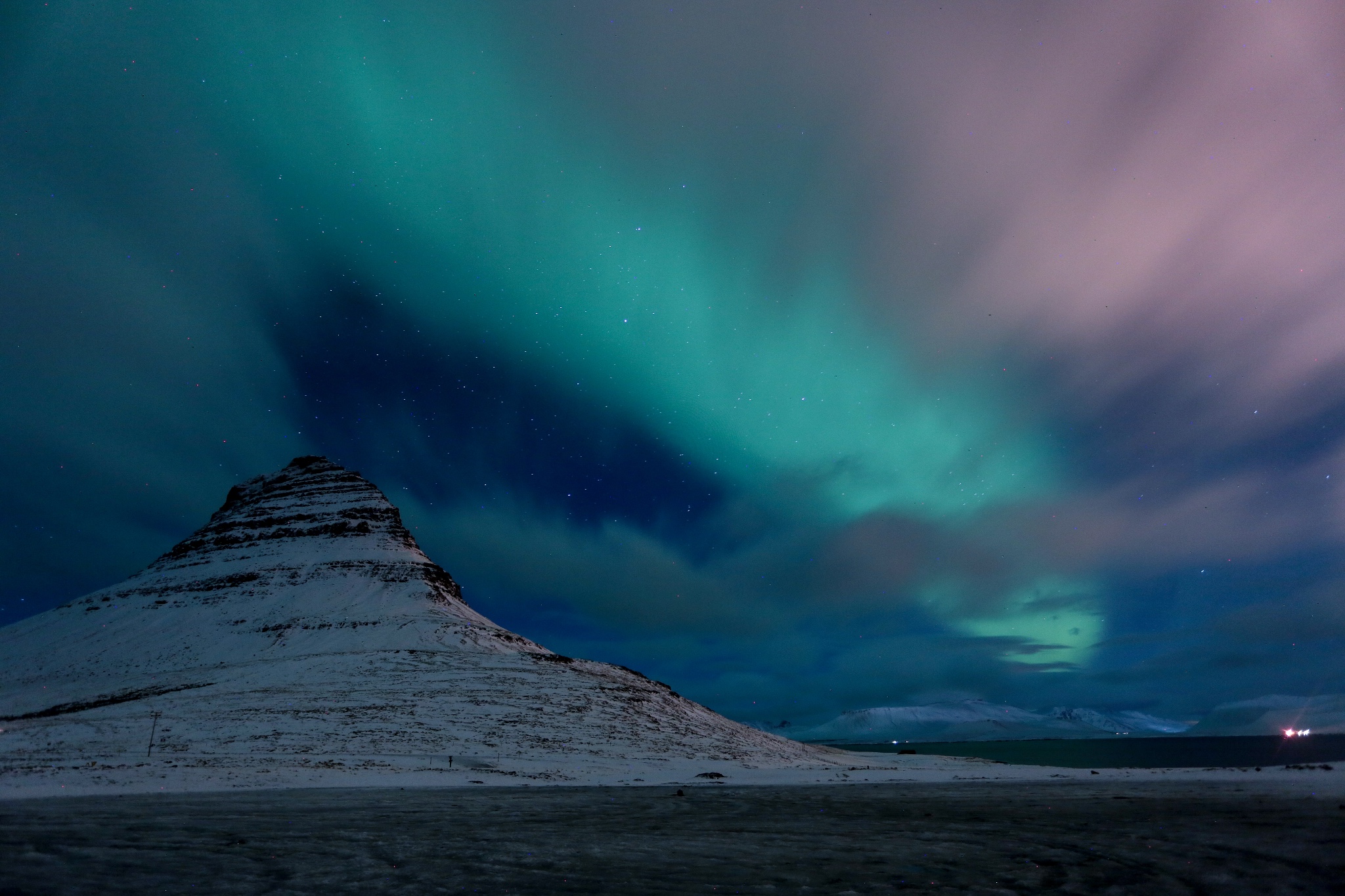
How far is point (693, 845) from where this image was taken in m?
14.4

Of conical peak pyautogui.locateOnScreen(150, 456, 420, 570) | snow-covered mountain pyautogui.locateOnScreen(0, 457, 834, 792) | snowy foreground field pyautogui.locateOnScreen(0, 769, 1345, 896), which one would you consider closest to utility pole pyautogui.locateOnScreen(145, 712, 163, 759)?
snow-covered mountain pyautogui.locateOnScreen(0, 457, 834, 792)

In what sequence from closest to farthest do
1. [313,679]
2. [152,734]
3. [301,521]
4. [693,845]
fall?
[693,845], [152,734], [313,679], [301,521]

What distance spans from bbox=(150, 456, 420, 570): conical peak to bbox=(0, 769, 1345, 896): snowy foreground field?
453ft

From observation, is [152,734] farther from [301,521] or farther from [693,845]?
[301,521]

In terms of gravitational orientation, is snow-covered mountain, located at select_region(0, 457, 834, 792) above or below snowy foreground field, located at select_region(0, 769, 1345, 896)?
above

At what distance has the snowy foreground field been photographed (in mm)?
9602

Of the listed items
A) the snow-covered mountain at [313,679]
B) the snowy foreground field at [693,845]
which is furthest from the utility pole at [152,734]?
the snowy foreground field at [693,845]

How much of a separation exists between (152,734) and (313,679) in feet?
93.2

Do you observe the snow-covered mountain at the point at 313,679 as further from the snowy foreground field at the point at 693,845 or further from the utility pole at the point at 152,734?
the snowy foreground field at the point at 693,845

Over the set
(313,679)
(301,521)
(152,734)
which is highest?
(301,521)

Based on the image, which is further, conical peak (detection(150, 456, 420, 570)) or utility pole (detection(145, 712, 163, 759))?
conical peak (detection(150, 456, 420, 570))

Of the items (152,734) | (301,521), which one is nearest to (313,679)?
(152,734)

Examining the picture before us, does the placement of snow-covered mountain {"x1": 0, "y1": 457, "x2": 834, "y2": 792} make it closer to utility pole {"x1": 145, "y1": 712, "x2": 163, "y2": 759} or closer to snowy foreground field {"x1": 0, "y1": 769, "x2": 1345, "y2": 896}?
utility pole {"x1": 145, "y1": 712, "x2": 163, "y2": 759}

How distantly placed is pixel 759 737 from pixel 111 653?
101 meters
